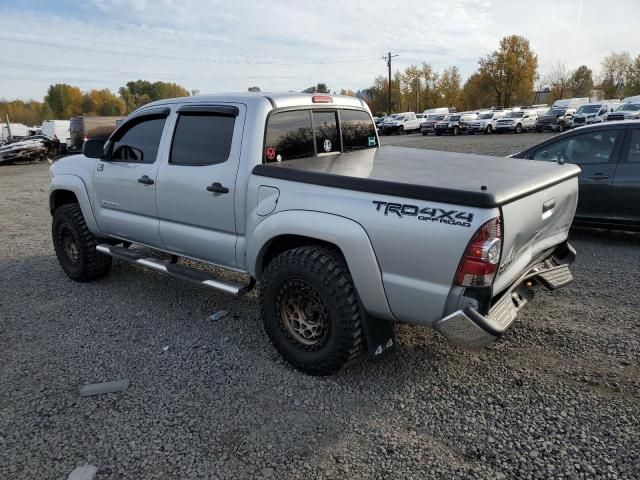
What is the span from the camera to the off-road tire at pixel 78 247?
17.2ft

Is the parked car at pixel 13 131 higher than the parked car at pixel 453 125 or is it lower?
higher

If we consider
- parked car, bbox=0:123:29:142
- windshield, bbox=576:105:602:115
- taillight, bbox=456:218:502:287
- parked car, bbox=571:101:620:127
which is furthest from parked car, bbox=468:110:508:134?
parked car, bbox=0:123:29:142

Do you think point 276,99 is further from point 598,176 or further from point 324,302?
point 598,176

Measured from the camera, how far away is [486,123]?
37656 mm

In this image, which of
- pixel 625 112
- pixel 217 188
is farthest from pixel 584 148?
pixel 625 112

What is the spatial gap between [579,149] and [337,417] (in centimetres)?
546

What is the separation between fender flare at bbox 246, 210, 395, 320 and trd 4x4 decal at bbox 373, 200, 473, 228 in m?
0.20

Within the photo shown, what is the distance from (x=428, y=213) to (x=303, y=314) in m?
1.25

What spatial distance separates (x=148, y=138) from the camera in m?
4.50

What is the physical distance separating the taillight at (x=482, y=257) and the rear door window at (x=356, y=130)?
227 centimetres

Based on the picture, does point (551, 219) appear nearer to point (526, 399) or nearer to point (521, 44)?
point (526, 399)

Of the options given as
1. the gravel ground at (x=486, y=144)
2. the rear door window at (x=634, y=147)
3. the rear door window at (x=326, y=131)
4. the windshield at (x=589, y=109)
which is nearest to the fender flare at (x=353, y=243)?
the rear door window at (x=326, y=131)

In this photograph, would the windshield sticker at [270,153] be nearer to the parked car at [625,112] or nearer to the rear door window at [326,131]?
the rear door window at [326,131]

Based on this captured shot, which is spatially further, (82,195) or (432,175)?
(82,195)
